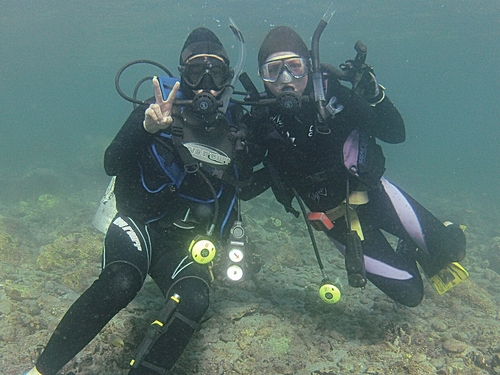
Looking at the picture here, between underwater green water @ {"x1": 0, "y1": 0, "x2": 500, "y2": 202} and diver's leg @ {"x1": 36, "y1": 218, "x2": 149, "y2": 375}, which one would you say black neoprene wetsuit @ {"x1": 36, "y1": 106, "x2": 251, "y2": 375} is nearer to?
diver's leg @ {"x1": 36, "y1": 218, "x2": 149, "y2": 375}

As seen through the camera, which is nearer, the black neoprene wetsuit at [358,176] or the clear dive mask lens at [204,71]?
the clear dive mask lens at [204,71]

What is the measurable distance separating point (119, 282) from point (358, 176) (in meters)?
2.79

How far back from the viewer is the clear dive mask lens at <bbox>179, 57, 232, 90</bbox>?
356 centimetres

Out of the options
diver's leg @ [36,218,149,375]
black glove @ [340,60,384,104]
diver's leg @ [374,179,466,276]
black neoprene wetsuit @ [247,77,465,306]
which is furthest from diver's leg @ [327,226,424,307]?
diver's leg @ [36,218,149,375]

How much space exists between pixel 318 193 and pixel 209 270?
63.6 inches

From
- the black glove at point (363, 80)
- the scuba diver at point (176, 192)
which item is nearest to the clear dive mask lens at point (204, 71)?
the scuba diver at point (176, 192)

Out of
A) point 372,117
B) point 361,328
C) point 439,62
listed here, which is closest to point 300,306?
point 361,328

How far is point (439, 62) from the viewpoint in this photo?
53281 mm

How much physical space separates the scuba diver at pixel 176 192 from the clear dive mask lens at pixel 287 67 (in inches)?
19.6

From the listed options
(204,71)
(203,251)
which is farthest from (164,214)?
(204,71)

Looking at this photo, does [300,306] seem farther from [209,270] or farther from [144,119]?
[144,119]

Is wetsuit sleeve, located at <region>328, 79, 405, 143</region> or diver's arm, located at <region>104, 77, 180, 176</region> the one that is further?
wetsuit sleeve, located at <region>328, 79, 405, 143</region>

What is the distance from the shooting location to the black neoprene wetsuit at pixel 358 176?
4.05 m

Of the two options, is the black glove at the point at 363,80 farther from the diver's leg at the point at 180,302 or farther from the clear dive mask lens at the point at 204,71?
the diver's leg at the point at 180,302
